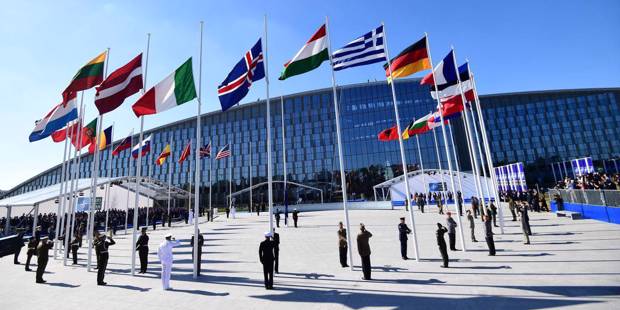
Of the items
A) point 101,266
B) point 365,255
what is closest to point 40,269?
point 101,266

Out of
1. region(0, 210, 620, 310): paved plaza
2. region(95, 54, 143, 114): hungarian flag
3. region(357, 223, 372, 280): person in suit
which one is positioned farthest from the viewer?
region(95, 54, 143, 114): hungarian flag

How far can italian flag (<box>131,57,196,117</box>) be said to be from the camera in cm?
1058

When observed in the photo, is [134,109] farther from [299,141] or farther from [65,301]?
[299,141]

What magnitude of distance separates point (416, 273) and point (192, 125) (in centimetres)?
8002

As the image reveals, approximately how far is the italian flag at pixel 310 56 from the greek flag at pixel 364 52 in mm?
685

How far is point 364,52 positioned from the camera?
1119 cm

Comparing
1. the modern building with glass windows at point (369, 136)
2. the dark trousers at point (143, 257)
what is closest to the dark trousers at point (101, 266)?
the dark trousers at point (143, 257)

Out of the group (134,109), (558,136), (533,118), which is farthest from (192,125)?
(558,136)

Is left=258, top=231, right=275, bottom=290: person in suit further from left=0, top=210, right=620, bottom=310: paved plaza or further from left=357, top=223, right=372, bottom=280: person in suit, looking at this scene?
left=357, top=223, right=372, bottom=280: person in suit

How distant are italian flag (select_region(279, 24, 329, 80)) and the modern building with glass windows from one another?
5171 cm

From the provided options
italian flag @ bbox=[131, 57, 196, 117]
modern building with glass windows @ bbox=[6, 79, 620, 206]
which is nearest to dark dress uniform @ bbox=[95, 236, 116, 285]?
italian flag @ bbox=[131, 57, 196, 117]

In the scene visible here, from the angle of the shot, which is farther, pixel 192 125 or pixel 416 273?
pixel 192 125

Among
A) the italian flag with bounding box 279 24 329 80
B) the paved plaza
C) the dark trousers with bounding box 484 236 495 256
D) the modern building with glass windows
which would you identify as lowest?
the paved plaza

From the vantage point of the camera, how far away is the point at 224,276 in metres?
9.96
